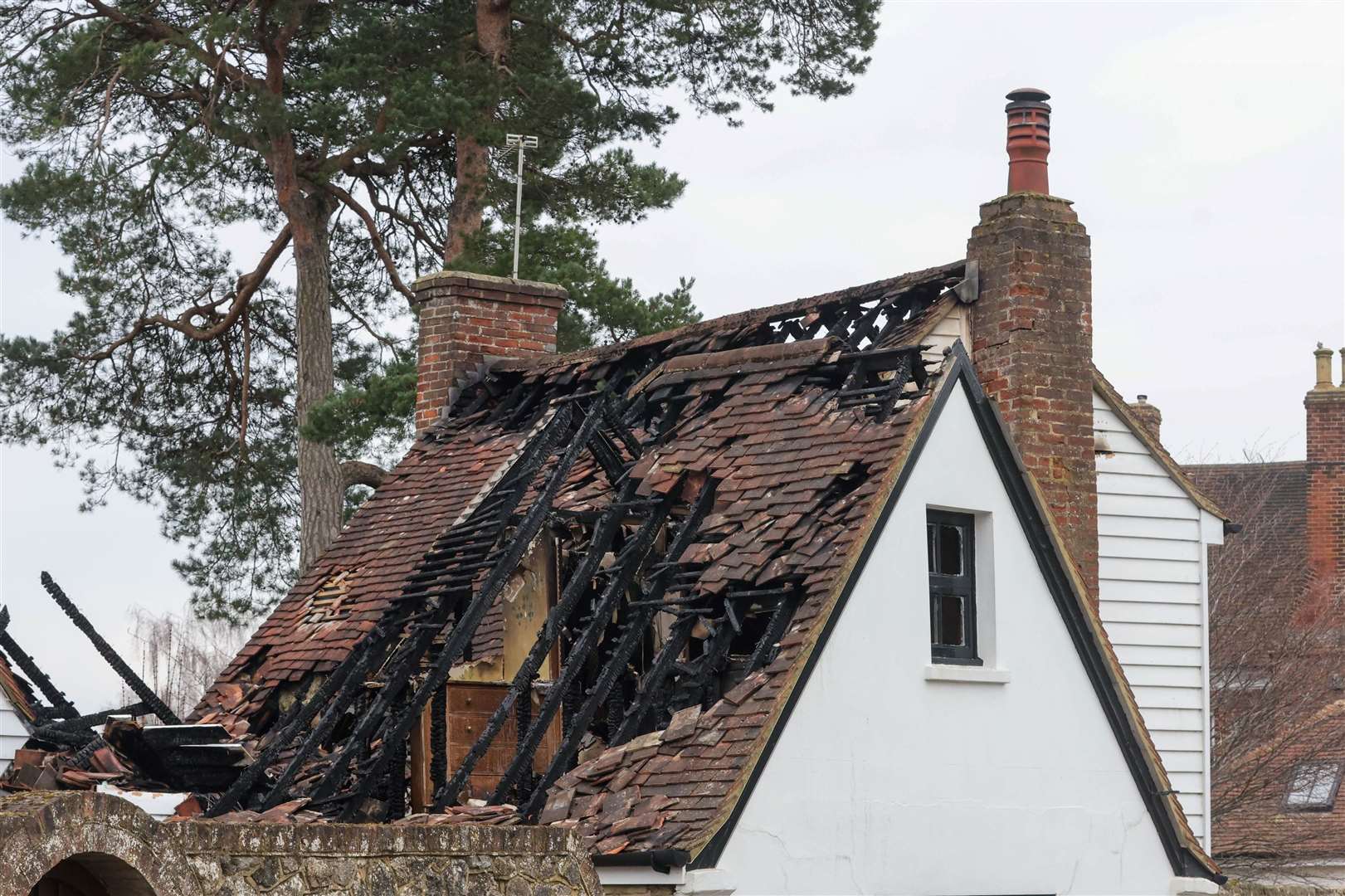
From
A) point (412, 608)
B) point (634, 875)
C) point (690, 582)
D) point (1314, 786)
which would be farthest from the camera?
point (1314, 786)

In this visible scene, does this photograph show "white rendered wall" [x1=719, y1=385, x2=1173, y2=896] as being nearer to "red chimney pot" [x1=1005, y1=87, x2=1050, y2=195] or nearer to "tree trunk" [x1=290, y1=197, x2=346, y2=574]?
"red chimney pot" [x1=1005, y1=87, x2=1050, y2=195]

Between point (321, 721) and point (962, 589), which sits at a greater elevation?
point (962, 589)

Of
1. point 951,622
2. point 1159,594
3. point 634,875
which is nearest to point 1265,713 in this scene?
point 1159,594

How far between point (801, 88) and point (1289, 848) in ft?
41.0

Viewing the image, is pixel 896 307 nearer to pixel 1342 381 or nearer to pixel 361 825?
pixel 361 825

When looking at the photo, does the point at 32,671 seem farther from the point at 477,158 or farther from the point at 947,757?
the point at 477,158

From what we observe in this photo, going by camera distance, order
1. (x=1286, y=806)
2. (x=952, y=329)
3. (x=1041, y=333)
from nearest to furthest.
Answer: (x=1041, y=333), (x=952, y=329), (x=1286, y=806)

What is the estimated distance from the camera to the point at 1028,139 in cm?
1521

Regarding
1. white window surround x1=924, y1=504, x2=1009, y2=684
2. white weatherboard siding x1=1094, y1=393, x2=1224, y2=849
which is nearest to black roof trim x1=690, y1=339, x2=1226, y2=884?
white window surround x1=924, y1=504, x2=1009, y2=684

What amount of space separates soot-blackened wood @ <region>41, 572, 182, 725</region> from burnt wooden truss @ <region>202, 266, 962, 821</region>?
95cm

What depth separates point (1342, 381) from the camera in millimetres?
40000

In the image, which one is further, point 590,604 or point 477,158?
point 477,158

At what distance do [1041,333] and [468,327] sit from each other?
645 cm

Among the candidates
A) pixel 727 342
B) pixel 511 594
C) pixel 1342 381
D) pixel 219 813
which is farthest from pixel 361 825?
pixel 1342 381
